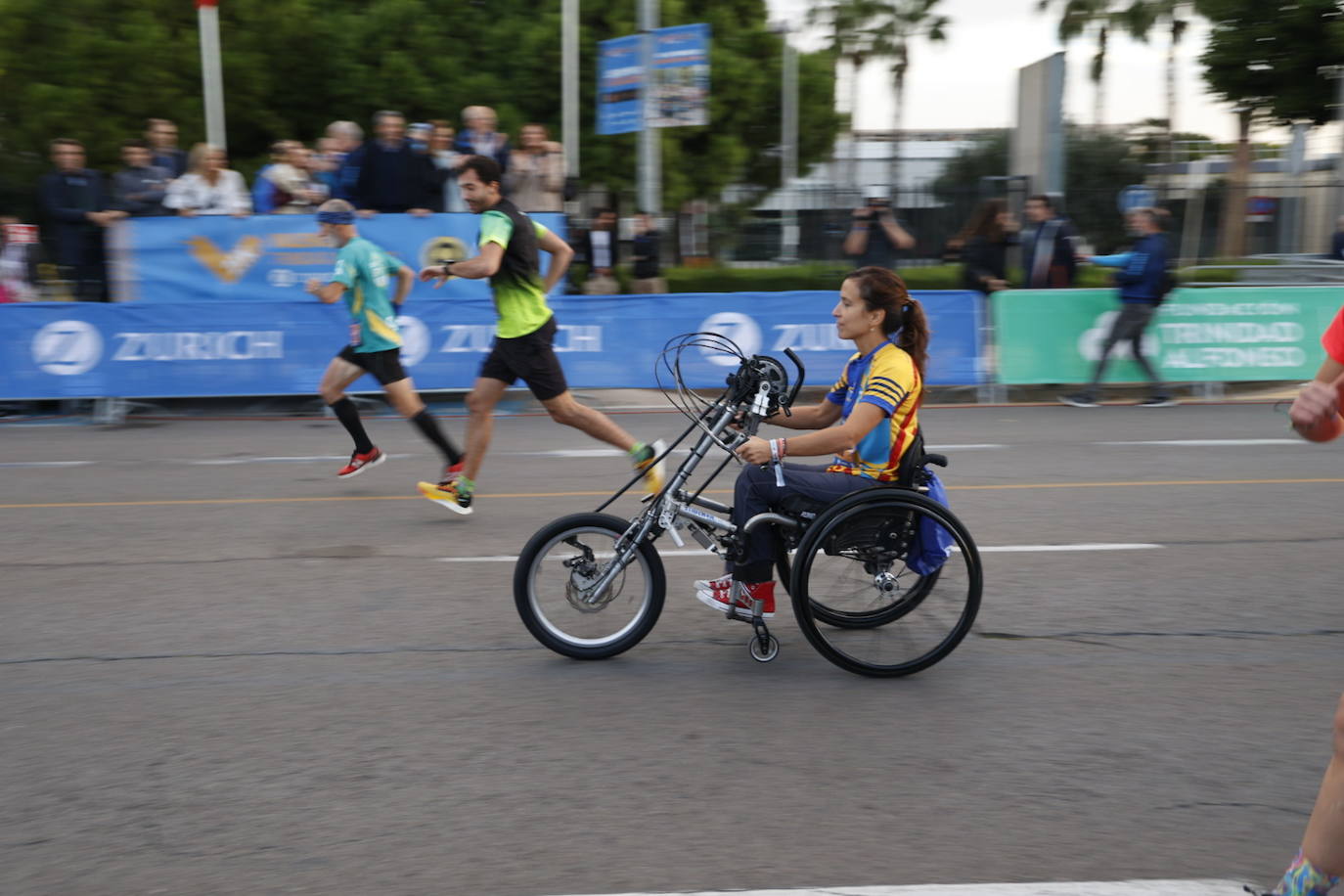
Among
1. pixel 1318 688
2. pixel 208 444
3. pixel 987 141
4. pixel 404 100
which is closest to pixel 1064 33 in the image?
pixel 987 141

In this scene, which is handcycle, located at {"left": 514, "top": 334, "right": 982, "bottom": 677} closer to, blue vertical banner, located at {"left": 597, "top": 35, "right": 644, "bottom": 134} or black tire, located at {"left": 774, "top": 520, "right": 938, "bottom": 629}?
black tire, located at {"left": 774, "top": 520, "right": 938, "bottom": 629}

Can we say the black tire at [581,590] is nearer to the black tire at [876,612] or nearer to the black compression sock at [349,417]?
the black tire at [876,612]

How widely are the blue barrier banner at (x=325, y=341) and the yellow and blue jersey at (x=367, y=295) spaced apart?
11.8 ft

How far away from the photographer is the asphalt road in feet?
11.5

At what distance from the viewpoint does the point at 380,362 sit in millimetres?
8523

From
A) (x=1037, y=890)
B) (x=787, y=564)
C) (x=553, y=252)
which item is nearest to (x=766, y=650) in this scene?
(x=787, y=564)

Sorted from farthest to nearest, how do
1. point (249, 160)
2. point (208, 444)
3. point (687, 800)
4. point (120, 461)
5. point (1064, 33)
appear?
point (1064, 33), point (249, 160), point (208, 444), point (120, 461), point (687, 800)

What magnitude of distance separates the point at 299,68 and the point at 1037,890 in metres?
25.0

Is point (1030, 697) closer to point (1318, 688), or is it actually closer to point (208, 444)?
point (1318, 688)

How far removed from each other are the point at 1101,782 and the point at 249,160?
77.5 feet

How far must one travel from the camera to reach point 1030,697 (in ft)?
15.4

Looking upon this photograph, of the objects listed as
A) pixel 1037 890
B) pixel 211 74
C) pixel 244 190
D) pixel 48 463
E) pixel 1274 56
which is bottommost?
pixel 48 463

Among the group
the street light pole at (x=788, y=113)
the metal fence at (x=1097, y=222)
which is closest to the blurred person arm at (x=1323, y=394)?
the metal fence at (x=1097, y=222)

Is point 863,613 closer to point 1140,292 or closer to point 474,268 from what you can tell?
point 474,268
